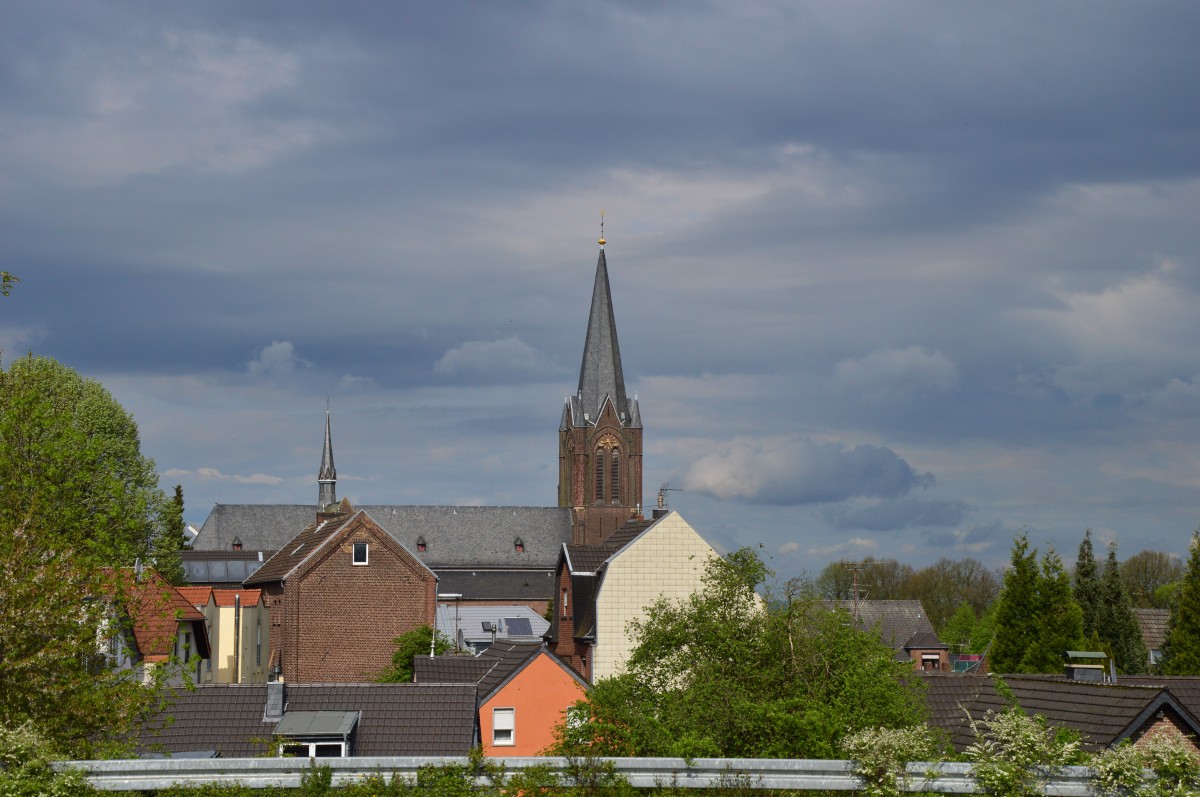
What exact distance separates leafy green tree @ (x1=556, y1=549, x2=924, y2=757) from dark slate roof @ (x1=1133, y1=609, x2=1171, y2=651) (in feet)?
175

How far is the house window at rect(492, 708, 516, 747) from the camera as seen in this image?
32.0 metres

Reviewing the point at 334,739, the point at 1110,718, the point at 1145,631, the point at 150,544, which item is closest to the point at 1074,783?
the point at 1110,718

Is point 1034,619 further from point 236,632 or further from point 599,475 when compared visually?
point 599,475

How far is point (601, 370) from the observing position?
335 feet

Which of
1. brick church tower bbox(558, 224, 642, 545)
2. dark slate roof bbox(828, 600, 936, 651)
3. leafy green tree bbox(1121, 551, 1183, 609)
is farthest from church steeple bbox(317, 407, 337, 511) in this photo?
leafy green tree bbox(1121, 551, 1183, 609)

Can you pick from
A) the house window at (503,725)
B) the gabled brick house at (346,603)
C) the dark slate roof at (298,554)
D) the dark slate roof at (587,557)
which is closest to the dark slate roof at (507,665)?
the house window at (503,725)

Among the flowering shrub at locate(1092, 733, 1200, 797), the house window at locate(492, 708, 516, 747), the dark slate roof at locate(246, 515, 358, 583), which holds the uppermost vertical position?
the dark slate roof at locate(246, 515, 358, 583)

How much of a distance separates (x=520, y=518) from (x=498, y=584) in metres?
6.86

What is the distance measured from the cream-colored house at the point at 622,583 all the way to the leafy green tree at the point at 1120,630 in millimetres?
19387

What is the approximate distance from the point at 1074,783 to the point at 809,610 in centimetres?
540

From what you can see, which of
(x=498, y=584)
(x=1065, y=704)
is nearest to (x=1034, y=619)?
(x=1065, y=704)

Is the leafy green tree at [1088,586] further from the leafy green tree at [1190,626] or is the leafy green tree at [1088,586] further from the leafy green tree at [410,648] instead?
the leafy green tree at [410,648]

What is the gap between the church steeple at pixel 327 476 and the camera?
109750mm

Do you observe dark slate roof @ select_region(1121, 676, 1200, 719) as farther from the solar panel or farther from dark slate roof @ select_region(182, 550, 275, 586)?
dark slate roof @ select_region(182, 550, 275, 586)
